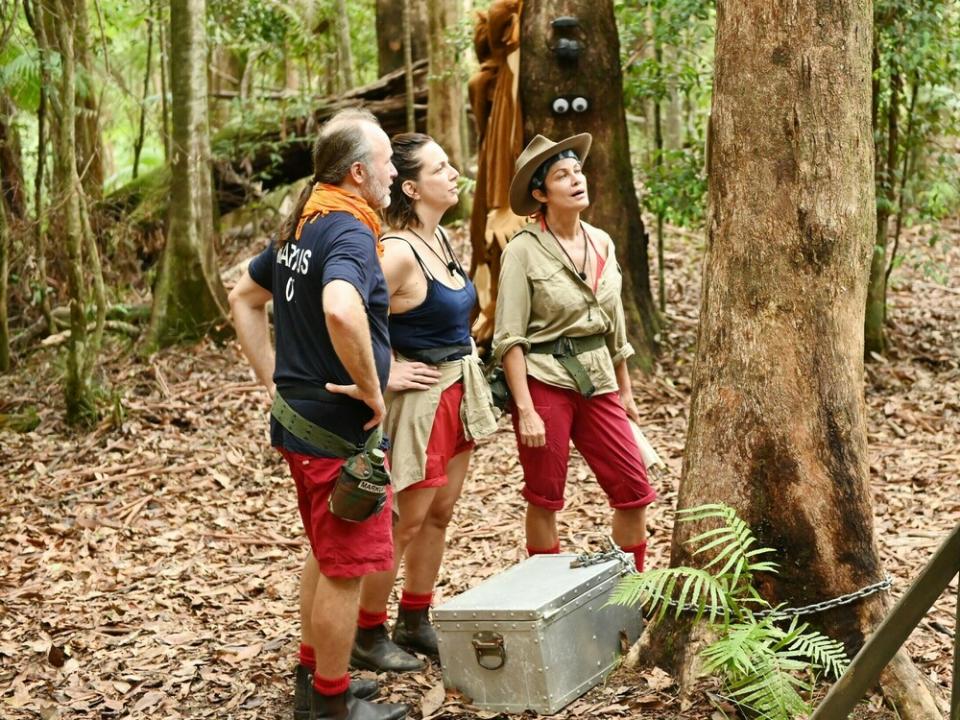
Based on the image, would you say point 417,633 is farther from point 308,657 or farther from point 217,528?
point 217,528

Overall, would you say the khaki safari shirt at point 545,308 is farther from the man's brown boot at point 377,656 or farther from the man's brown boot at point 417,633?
the man's brown boot at point 377,656

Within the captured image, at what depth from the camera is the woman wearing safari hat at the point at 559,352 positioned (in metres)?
5.04

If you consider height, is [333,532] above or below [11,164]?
below

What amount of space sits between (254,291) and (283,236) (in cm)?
40

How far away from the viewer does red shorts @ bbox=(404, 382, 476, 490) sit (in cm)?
470

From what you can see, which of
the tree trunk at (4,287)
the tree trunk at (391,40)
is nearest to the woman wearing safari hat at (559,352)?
the tree trunk at (4,287)

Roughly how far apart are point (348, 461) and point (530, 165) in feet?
5.95

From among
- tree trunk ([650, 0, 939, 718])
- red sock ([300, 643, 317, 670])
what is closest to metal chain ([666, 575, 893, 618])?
tree trunk ([650, 0, 939, 718])

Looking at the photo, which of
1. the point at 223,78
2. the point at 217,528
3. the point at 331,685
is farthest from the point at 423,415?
the point at 223,78

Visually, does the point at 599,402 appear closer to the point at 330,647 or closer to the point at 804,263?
the point at 804,263

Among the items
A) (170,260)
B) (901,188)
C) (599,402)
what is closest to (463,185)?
(170,260)

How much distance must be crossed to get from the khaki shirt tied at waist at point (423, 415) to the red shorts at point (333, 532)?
531 mm

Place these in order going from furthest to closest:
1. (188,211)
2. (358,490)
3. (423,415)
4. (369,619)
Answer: (188,211) → (369,619) → (423,415) → (358,490)

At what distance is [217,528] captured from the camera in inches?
286
